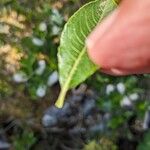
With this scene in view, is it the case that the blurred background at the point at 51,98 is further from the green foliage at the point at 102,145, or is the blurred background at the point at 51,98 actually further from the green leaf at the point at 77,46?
the green leaf at the point at 77,46

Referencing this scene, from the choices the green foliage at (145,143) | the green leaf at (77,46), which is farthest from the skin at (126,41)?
the green foliage at (145,143)

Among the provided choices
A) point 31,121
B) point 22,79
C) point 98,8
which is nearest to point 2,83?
point 22,79

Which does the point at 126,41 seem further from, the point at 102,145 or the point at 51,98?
the point at 51,98

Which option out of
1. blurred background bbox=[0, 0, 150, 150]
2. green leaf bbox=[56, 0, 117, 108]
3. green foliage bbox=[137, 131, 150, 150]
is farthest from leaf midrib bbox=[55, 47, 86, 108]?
green foliage bbox=[137, 131, 150, 150]

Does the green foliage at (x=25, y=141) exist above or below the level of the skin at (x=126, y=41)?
below

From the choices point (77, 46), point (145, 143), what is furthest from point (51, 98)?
point (77, 46)

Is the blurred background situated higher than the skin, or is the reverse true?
the skin

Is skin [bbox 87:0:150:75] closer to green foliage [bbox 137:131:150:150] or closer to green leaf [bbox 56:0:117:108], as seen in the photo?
green leaf [bbox 56:0:117:108]
